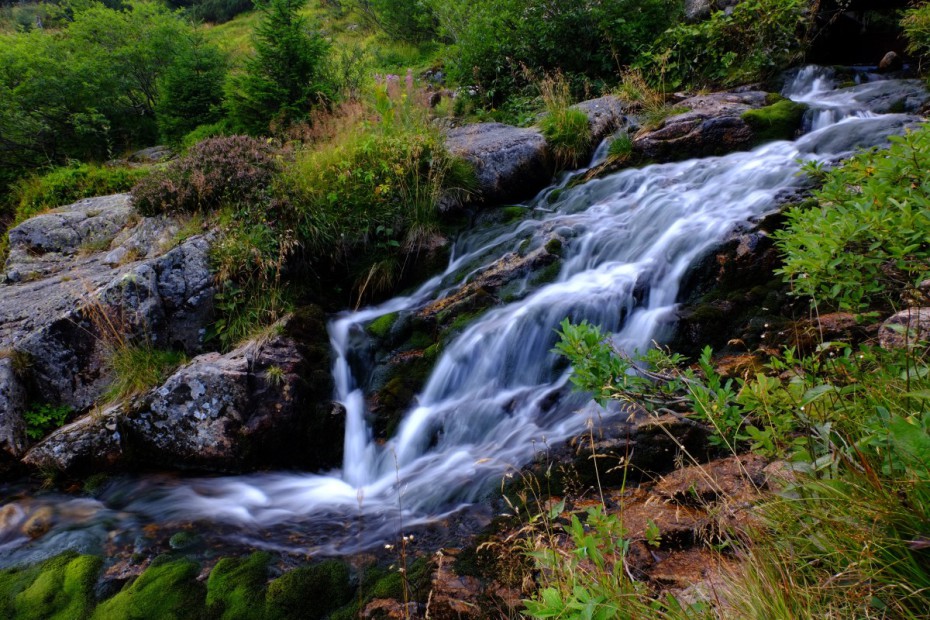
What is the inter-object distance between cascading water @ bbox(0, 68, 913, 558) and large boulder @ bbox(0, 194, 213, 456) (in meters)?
1.31

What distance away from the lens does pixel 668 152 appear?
744 cm

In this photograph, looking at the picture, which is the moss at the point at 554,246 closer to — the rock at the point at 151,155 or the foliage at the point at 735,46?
the foliage at the point at 735,46

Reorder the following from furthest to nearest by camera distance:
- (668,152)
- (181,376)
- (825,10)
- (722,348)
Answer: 1. (825,10)
2. (668,152)
3. (181,376)
4. (722,348)

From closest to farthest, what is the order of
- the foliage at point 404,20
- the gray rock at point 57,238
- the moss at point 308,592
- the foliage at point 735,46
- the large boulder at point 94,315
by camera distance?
the moss at point 308,592
the large boulder at point 94,315
the gray rock at point 57,238
the foliage at point 735,46
the foliage at point 404,20

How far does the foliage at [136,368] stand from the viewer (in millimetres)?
4922

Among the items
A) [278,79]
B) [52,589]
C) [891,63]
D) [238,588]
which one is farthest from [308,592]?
[891,63]

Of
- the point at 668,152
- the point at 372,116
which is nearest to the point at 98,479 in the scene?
the point at 372,116

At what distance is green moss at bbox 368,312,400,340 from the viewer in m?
5.73

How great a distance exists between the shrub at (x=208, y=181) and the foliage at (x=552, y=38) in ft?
20.0

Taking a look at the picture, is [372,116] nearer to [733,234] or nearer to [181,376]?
[181,376]

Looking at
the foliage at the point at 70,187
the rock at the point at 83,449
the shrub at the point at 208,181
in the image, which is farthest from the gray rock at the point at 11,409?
the foliage at the point at 70,187

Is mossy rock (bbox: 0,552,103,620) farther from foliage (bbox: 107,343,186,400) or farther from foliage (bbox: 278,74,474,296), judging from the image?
foliage (bbox: 278,74,474,296)

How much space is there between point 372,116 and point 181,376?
5186 millimetres

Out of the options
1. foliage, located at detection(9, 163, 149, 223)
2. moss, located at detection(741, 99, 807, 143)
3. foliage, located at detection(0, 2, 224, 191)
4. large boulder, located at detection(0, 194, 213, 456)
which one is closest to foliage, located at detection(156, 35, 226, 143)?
foliage, located at detection(0, 2, 224, 191)
